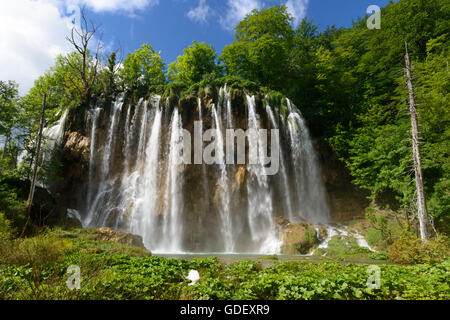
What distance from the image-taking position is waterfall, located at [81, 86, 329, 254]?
17.8 metres

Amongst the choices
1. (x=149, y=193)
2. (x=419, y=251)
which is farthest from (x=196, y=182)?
(x=419, y=251)

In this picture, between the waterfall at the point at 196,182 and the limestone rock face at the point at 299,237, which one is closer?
the limestone rock face at the point at 299,237

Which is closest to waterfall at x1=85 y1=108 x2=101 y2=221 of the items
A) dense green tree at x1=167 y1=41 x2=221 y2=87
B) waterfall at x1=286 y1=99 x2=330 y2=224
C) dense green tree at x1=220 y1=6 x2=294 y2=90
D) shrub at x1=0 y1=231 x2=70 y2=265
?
dense green tree at x1=167 y1=41 x2=221 y2=87

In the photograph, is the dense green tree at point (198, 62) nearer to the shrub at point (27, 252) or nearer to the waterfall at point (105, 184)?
the waterfall at point (105, 184)

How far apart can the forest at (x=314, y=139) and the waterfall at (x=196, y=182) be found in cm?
251

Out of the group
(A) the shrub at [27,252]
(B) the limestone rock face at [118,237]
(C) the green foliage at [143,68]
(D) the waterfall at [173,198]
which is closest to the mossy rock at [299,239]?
(D) the waterfall at [173,198]

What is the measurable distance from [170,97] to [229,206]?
37.5ft

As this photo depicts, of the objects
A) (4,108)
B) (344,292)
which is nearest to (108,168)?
(4,108)

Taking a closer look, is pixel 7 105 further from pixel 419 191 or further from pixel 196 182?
pixel 419 191

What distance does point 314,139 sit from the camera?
23.2 metres

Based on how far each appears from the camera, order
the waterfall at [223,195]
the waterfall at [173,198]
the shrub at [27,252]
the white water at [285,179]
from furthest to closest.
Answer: the white water at [285,179] < the waterfall at [223,195] < the waterfall at [173,198] < the shrub at [27,252]

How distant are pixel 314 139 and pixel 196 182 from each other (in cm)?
1216

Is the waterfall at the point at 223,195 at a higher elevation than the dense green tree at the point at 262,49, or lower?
lower

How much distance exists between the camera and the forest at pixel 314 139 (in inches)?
173
